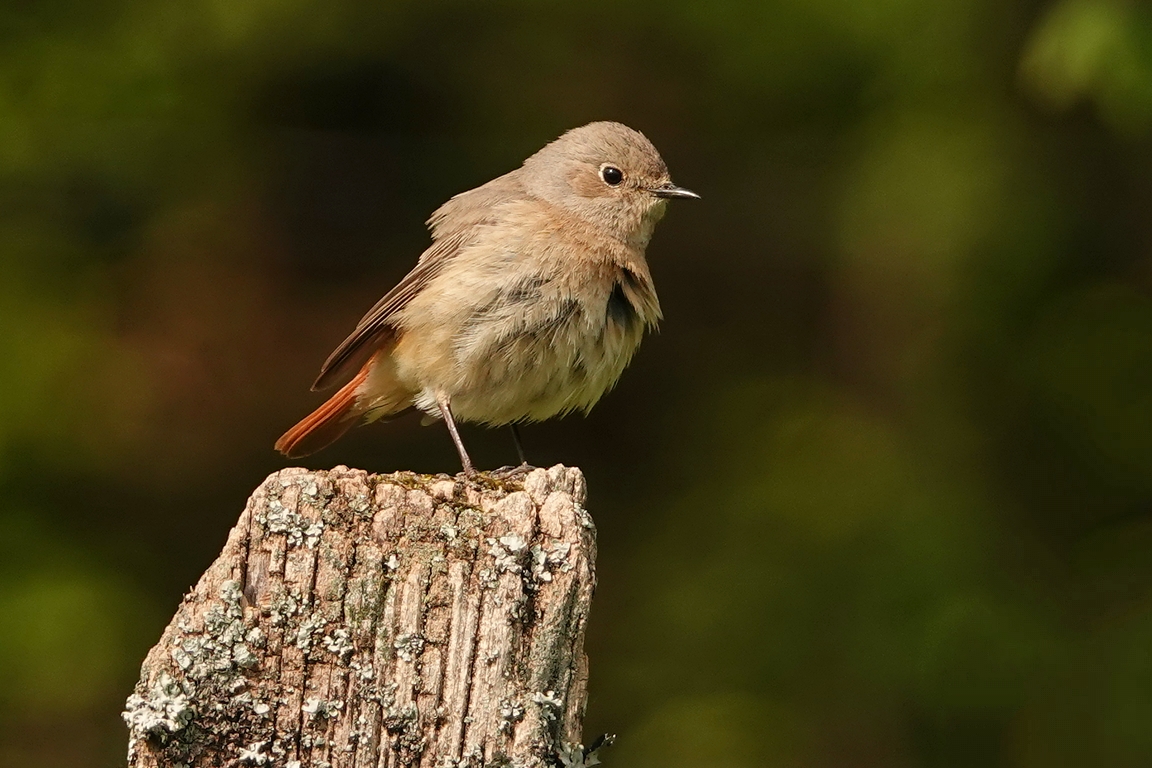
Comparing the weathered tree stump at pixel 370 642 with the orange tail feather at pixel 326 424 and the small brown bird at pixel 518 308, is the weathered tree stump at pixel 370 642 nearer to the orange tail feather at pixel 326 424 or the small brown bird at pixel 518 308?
the small brown bird at pixel 518 308

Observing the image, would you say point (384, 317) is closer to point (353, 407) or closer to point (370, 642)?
point (353, 407)

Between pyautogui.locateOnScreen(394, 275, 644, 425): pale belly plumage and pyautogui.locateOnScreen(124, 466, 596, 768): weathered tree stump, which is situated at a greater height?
pyautogui.locateOnScreen(394, 275, 644, 425): pale belly plumage

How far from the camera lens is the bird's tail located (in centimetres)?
538

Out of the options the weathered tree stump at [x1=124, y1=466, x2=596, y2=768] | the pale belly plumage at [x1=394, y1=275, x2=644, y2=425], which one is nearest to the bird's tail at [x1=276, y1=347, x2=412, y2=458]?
the pale belly plumage at [x1=394, y1=275, x2=644, y2=425]

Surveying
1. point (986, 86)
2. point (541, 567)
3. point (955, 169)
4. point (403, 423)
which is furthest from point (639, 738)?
point (541, 567)

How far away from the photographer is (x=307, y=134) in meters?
7.43

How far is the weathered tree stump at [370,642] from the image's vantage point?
8.73ft

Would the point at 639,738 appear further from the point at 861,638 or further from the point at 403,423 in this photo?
the point at 403,423

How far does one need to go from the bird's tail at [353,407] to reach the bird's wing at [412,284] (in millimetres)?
68

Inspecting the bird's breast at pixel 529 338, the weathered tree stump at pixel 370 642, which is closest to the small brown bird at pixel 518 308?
the bird's breast at pixel 529 338

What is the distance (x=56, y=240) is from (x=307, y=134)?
54.8 inches

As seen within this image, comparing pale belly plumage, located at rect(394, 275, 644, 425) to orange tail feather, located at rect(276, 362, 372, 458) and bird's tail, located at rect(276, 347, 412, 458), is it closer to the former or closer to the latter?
bird's tail, located at rect(276, 347, 412, 458)

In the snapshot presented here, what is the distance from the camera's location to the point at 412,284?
5266mm

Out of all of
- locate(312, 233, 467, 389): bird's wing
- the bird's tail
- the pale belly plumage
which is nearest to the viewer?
the pale belly plumage
